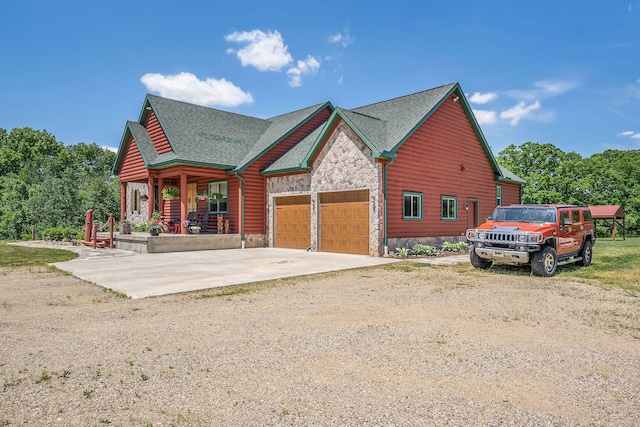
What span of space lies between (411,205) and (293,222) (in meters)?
6.41

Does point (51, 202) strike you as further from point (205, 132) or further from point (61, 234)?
point (205, 132)

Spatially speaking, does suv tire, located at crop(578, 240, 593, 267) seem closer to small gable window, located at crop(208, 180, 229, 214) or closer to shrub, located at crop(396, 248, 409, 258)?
shrub, located at crop(396, 248, 409, 258)

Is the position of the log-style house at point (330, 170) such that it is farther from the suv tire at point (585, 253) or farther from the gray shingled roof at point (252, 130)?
the suv tire at point (585, 253)

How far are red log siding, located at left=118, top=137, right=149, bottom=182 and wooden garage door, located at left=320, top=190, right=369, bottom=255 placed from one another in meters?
11.3

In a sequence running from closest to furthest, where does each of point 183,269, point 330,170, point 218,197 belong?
point 183,269, point 330,170, point 218,197

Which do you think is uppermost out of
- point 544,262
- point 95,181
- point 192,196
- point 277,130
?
point 277,130

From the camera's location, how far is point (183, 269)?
12727mm

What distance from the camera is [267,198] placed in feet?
73.4

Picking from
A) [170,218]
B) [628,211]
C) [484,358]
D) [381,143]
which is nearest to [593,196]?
[628,211]

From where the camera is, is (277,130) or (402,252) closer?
(402,252)

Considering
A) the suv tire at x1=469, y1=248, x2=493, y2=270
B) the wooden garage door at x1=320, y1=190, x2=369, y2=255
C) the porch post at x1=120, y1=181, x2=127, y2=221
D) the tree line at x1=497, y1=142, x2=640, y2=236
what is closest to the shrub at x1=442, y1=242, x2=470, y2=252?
the wooden garage door at x1=320, y1=190, x2=369, y2=255

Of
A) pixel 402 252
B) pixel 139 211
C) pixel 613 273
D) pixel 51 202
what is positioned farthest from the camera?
pixel 51 202

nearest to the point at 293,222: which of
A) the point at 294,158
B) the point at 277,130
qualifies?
the point at 294,158

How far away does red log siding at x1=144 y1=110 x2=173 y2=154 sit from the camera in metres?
22.6
